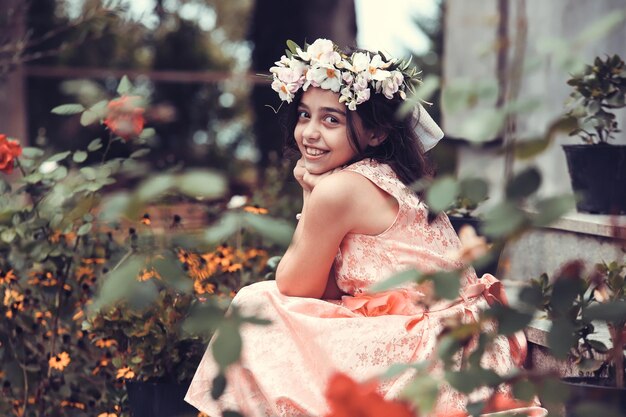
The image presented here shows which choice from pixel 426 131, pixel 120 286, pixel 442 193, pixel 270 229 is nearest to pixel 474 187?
pixel 442 193

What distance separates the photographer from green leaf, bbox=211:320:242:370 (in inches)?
38.6

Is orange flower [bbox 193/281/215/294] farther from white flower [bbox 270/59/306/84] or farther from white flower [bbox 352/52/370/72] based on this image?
white flower [bbox 352/52/370/72]

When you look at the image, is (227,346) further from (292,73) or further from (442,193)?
(292,73)

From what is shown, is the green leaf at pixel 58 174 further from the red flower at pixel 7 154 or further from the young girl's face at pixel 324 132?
the young girl's face at pixel 324 132

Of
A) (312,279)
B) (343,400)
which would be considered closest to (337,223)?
(312,279)

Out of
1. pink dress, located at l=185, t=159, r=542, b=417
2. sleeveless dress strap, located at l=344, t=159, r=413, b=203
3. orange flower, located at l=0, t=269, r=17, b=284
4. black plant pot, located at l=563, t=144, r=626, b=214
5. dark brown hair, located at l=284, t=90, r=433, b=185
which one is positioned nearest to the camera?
pink dress, located at l=185, t=159, r=542, b=417

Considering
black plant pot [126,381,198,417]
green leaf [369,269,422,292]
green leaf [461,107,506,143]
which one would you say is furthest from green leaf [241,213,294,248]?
black plant pot [126,381,198,417]

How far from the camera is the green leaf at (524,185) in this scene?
99 cm

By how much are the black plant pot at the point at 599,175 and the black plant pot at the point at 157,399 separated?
4.86 ft

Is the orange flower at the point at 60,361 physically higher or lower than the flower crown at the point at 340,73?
lower

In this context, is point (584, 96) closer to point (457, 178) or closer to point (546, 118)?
point (546, 118)

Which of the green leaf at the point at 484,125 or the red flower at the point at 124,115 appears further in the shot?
the red flower at the point at 124,115

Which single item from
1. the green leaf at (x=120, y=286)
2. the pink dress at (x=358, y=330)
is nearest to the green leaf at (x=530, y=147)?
the green leaf at (x=120, y=286)

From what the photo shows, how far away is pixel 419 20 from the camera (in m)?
11.9
